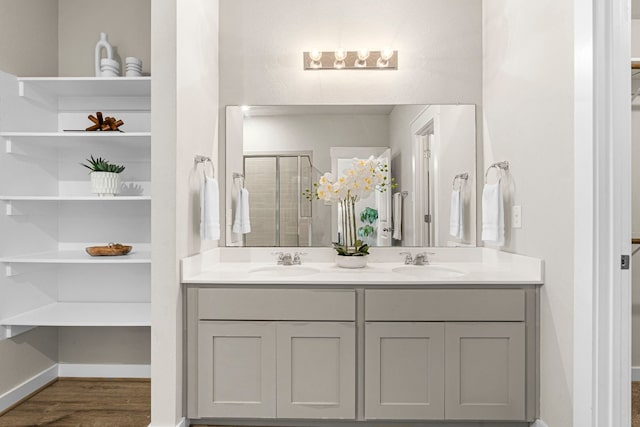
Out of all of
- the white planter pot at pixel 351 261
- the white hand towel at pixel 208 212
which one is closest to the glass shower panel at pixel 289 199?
the white planter pot at pixel 351 261

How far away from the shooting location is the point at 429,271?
2.59m

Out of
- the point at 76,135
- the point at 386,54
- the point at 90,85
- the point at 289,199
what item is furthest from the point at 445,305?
the point at 90,85

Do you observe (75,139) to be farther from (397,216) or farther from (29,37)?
(397,216)

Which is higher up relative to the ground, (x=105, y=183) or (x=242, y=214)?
(x=105, y=183)

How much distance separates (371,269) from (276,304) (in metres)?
0.65

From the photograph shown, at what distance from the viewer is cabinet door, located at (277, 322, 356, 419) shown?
7.06ft

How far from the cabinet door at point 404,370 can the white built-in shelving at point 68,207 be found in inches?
50.2

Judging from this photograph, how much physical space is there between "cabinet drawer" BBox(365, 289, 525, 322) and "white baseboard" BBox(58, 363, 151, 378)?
5.49ft

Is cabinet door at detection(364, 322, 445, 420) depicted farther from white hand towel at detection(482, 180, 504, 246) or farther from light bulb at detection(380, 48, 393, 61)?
light bulb at detection(380, 48, 393, 61)

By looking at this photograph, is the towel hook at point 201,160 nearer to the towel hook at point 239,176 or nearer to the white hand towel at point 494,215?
the towel hook at point 239,176

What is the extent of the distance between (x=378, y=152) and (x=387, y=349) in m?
1.25

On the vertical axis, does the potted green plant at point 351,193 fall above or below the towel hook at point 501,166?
below

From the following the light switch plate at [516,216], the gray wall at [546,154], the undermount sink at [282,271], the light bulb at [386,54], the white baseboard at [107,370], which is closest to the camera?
the gray wall at [546,154]

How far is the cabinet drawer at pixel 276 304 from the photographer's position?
2.15 metres
